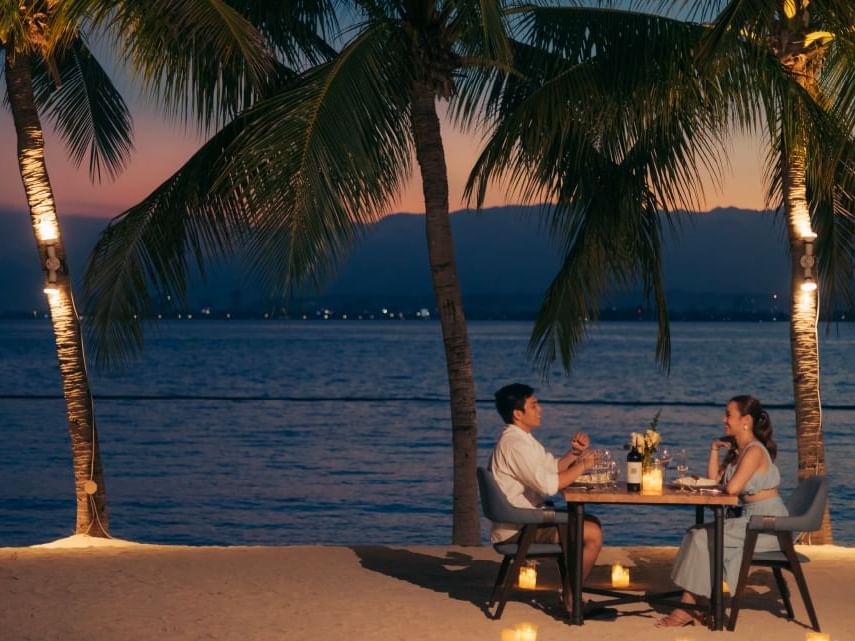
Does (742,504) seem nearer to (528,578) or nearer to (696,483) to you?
(696,483)

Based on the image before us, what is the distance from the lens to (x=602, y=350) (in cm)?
8762

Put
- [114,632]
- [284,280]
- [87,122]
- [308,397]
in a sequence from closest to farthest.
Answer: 1. [114,632]
2. [284,280]
3. [87,122]
4. [308,397]

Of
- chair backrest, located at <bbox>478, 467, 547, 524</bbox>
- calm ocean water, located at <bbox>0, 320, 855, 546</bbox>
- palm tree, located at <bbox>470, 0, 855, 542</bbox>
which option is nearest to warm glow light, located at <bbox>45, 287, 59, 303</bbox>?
palm tree, located at <bbox>470, 0, 855, 542</bbox>

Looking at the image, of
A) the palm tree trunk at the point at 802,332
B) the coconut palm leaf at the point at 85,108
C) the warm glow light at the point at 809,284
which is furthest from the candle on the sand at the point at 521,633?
the coconut palm leaf at the point at 85,108

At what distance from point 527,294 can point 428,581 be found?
71.2m

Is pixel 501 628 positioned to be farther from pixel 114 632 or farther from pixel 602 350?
pixel 602 350

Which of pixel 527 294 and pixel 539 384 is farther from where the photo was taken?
pixel 527 294

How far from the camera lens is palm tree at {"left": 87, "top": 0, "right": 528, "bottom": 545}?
7961 millimetres

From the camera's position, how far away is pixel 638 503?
251 inches

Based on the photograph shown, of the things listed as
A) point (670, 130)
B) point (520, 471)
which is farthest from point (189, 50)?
point (520, 471)

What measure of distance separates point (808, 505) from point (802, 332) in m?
3.60

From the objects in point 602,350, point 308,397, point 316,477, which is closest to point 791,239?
point 316,477

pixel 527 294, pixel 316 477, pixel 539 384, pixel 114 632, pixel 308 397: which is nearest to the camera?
pixel 114 632

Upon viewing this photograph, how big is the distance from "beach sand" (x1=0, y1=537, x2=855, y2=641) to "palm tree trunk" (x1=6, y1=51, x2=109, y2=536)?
1088 mm
